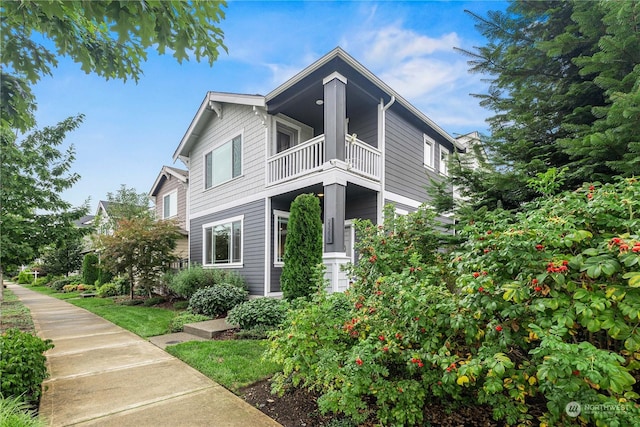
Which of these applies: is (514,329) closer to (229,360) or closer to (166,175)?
(229,360)

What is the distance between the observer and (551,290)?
2186mm

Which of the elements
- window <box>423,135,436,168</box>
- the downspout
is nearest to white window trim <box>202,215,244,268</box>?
the downspout

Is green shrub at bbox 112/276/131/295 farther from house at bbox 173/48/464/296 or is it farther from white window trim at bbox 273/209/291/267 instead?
white window trim at bbox 273/209/291/267

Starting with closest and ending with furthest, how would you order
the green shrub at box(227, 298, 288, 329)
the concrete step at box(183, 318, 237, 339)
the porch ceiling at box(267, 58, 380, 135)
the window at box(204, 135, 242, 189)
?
the concrete step at box(183, 318, 237, 339)
the green shrub at box(227, 298, 288, 329)
the porch ceiling at box(267, 58, 380, 135)
the window at box(204, 135, 242, 189)

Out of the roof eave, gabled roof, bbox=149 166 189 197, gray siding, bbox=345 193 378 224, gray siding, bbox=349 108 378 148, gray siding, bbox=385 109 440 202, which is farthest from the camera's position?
gabled roof, bbox=149 166 189 197

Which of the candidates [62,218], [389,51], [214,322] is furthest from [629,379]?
[62,218]

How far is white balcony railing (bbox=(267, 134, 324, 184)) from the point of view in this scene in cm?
922

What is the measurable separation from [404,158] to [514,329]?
9786mm

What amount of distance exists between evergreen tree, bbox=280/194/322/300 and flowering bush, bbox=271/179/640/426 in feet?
12.5

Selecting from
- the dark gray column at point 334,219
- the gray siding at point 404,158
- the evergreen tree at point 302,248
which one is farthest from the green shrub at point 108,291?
the gray siding at point 404,158

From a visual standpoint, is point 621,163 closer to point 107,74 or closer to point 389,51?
point 107,74

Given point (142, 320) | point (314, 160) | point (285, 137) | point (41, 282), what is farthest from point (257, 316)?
point (41, 282)

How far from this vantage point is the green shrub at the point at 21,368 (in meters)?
3.25

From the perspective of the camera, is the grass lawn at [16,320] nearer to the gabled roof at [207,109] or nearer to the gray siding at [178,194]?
the gray siding at [178,194]
